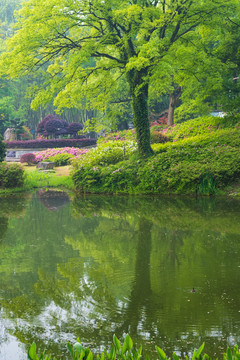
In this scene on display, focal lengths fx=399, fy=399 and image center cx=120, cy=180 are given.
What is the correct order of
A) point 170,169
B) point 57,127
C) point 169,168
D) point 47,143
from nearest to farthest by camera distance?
point 170,169, point 169,168, point 47,143, point 57,127

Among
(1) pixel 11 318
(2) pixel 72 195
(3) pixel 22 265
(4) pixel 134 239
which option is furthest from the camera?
(2) pixel 72 195

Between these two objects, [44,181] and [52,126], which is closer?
[44,181]

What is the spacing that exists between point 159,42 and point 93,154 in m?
5.32

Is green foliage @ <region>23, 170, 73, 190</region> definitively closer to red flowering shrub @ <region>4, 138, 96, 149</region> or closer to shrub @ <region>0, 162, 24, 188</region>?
shrub @ <region>0, 162, 24, 188</region>

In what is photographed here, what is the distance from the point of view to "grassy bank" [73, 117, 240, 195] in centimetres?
1277

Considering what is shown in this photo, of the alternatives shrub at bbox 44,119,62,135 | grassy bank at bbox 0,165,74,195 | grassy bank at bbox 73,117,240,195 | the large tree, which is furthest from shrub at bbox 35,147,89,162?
the large tree

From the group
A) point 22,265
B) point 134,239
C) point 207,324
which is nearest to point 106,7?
point 134,239

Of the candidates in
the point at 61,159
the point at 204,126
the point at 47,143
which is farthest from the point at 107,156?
the point at 47,143

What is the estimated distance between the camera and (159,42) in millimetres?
14000

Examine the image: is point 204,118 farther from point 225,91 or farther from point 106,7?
point 106,7

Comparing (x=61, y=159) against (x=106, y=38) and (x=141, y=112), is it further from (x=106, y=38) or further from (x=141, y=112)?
(x=106, y=38)

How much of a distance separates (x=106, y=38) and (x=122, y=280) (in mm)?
11205

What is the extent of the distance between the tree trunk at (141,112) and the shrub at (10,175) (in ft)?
15.8

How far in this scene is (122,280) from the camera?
5.49m
